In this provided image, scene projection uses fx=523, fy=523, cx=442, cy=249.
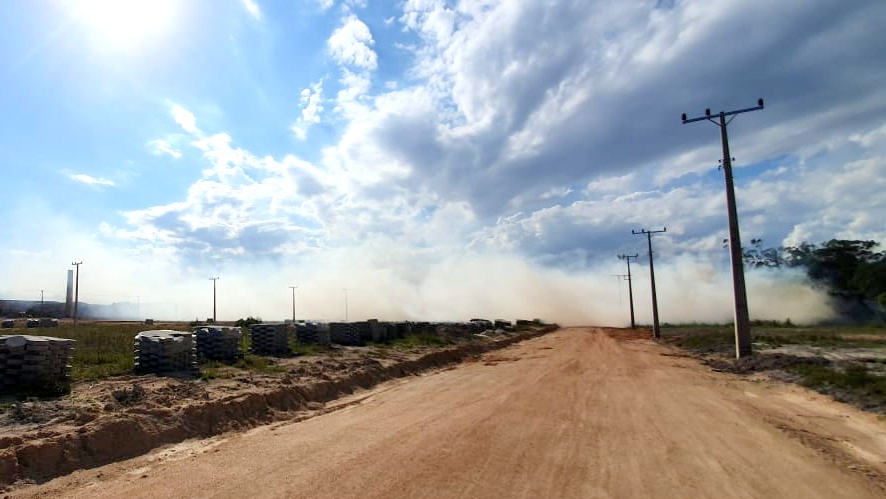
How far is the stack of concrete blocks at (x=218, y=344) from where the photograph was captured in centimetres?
1959

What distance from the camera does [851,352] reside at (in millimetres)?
24562

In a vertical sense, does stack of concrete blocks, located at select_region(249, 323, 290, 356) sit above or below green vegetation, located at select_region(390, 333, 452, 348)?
above

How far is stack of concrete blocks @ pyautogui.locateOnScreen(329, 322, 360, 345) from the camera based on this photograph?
30.7 meters

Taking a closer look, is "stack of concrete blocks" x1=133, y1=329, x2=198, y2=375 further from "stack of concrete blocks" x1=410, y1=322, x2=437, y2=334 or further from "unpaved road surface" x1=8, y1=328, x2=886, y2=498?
"stack of concrete blocks" x1=410, y1=322, x2=437, y2=334

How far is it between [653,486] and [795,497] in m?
1.75

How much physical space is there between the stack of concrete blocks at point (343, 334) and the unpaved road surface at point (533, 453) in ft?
52.2

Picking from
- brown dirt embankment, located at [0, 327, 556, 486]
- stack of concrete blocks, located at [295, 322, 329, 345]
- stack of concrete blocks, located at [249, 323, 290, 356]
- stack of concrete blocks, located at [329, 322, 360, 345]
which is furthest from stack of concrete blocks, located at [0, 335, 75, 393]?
stack of concrete blocks, located at [329, 322, 360, 345]

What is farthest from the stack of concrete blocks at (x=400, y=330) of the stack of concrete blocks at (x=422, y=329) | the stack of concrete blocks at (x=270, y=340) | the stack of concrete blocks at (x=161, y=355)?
the stack of concrete blocks at (x=161, y=355)

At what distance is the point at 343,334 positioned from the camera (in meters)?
30.9

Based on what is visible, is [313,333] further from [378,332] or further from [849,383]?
[849,383]

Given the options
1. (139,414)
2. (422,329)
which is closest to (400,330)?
(422,329)

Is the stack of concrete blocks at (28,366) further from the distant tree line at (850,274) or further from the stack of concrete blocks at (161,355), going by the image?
the distant tree line at (850,274)

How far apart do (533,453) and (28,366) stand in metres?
11.1

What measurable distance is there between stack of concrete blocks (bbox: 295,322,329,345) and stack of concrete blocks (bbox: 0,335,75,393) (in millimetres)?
15854
